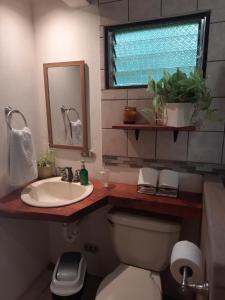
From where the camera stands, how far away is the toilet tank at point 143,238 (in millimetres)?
1325

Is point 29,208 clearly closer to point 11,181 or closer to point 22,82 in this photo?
point 11,181

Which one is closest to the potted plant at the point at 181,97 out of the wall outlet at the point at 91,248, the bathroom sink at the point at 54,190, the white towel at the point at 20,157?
the bathroom sink at the point at 54,190

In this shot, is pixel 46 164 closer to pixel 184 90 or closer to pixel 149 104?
pixel 149 104

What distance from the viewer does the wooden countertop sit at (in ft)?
4.07

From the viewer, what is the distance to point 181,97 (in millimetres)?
1172

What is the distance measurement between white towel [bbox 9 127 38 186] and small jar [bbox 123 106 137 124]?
0.68 metres

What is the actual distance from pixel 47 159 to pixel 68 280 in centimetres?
89

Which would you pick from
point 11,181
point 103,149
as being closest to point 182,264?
point 103,149

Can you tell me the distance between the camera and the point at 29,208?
51.3 inches

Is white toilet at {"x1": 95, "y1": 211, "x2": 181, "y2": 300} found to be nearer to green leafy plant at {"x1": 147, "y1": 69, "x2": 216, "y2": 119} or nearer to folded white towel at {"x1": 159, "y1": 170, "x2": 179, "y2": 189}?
folded white towel at {"x1": 159, "y1": 170, "x2": 179, "y2": 189}

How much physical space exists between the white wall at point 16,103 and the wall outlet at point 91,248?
427mm

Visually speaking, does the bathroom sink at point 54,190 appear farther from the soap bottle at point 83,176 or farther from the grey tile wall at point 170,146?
the grey tile wall at point 170,146

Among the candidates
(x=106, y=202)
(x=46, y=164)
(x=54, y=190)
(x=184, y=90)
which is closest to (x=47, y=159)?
(x=46, y=164)

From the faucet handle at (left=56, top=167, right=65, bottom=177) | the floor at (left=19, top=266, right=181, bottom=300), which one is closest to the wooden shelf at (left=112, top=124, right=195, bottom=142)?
the faucet handle at (left=56, top=167, right=65, bottom=177)
